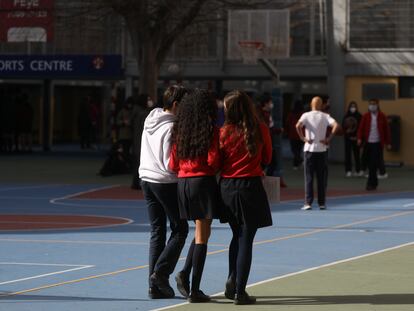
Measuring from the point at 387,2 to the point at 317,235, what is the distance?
65.5 ft

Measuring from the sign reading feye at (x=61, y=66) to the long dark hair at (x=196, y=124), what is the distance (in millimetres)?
26689

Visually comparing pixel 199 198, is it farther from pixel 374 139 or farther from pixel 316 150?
pixel 374 139

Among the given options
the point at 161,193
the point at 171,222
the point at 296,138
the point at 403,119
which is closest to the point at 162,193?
the point at 161,193

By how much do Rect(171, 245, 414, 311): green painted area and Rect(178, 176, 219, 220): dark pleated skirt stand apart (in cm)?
78

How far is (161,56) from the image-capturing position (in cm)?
3156

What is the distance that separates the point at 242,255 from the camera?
33.8 feet

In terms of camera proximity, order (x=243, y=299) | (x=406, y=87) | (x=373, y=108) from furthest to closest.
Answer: (x=406, y=87) → (x=373, y=108) → (x=243, y=299)

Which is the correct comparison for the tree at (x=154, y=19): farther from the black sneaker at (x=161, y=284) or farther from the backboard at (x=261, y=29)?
the black sneaker at (x=161, y=284)

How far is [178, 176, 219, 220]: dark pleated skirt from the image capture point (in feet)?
33.9

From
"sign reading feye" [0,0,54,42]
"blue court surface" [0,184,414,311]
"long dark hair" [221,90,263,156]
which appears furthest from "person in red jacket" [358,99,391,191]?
"long dark hair" [221,90,263,156]

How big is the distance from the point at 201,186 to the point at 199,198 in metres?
0.11

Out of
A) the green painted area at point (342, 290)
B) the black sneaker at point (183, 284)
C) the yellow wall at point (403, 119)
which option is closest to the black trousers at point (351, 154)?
the yellow wall at point (403, 119)

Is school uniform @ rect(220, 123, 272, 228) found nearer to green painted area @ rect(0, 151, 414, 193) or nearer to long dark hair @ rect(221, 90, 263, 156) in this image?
long dark hair @ rect(221, 90, 263, 156)

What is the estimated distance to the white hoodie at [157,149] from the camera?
10.7 m
